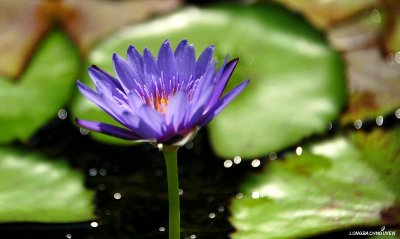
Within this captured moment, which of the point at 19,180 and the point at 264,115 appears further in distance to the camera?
the point at 264,115

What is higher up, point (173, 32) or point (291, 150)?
point (173, 32)

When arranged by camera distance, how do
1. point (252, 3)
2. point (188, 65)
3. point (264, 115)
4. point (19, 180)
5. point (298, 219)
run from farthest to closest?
1. point (252, 3)
2. point (264, 115)
3. point (19, 180)
4. point (298, 219)
5. point (188, 65)

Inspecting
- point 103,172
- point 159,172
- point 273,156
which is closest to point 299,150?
point 273,156

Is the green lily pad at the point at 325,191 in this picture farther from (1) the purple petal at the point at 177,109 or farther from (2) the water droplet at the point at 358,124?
(1) the purple petal at the point at 177,109

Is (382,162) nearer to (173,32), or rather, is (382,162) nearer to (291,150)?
(291,150)

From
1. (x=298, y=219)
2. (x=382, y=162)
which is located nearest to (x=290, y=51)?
(x=382, y=162)

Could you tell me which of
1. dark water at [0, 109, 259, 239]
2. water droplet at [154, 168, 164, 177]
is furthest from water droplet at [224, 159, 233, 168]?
water droplet at [154, 168, 164, 177]

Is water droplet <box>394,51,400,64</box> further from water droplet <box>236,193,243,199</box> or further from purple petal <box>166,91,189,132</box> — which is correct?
purple petal <box>166,91,189,132</box>
